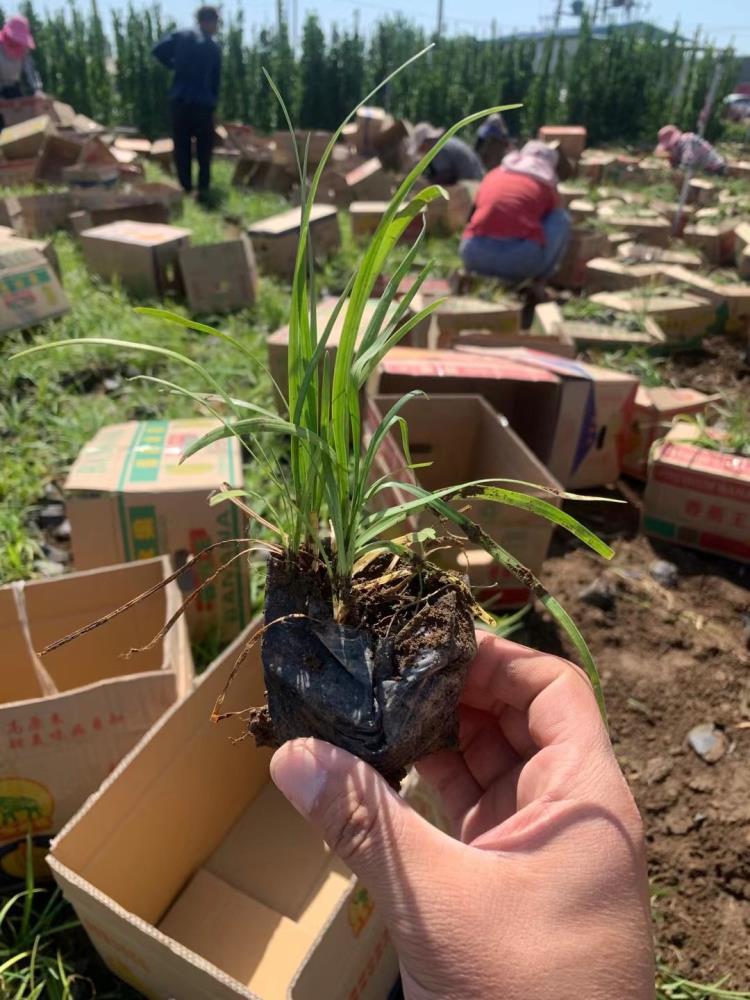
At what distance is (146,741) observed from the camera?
47.1 inches

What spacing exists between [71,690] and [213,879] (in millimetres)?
512

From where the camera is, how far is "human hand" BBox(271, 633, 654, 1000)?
0.75 m

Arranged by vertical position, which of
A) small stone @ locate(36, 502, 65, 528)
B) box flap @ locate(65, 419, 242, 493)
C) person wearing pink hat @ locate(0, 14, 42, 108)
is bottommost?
small stone @ locate(36, 502, 65, 528)

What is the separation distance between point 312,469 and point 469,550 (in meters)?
1.17

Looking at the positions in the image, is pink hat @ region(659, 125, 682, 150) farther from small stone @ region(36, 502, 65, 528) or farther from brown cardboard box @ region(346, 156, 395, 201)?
small stone @ region(36, 502, 65, 528)

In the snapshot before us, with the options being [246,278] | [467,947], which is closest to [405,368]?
[467,947]

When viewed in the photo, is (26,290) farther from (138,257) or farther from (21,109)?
(21,109)

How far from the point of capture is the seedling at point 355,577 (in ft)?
2.96

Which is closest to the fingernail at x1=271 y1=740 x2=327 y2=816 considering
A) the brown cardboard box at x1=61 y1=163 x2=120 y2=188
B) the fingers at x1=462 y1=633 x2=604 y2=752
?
the fingers at x1=462 y1=633 x2=604 y2=752

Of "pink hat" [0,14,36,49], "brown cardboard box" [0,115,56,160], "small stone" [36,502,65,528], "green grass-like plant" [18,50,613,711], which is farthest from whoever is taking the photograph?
"pink hat" [0,14,36,49]

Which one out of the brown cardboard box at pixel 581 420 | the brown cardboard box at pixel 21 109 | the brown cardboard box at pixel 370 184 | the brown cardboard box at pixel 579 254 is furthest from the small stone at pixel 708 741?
the brown cardboard box at pixel 21 109

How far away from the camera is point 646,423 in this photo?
2910 mm

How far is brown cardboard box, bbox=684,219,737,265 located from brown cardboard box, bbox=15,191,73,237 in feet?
17.5

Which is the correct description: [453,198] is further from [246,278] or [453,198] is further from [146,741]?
[146,741]
